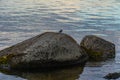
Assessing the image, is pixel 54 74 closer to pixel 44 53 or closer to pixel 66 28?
pixel 44 53

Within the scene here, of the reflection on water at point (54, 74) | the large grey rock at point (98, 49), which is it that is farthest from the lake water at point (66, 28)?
the large grey rock at point (98, 49)

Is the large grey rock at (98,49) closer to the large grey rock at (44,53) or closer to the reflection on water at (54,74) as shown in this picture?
the large grey rock at (44,53)

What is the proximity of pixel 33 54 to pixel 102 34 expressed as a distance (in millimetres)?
10181

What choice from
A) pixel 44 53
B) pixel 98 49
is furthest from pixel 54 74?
pixel 98 49

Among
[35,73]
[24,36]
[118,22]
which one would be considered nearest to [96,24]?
[118,22]

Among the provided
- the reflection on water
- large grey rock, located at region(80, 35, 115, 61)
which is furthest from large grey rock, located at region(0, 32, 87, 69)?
large grey rock, located at region(80, 35, 115, 61)

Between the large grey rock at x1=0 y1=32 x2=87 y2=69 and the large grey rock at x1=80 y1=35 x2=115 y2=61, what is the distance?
149 cm

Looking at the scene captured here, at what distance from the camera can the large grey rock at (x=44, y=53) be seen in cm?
1736

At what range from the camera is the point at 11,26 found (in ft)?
96.8

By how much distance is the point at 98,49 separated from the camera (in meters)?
19.9

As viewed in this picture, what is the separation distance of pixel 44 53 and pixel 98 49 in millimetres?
3563

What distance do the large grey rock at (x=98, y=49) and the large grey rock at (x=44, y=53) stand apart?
58.5 inches

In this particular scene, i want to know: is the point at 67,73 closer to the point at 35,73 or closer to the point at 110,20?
the point at 35,73

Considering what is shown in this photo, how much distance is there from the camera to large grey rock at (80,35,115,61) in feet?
64.8
